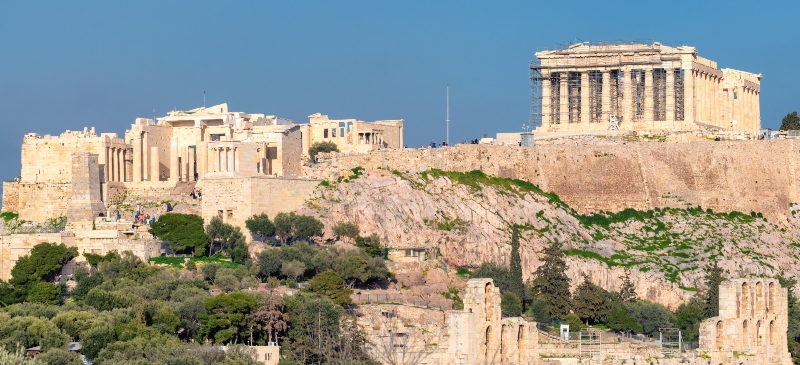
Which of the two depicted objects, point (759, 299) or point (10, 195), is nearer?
point (759, 299)

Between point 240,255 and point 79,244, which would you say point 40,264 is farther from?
point 240,255

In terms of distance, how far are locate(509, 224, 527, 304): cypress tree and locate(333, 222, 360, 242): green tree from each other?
26.1 feet

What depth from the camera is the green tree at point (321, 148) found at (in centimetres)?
12069

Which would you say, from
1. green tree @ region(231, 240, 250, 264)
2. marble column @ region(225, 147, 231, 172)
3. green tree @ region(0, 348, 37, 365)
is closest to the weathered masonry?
marble column @ region(225, 147, 231, 172)

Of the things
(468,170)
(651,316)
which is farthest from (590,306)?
(468,170)

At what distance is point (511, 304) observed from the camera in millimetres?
93125

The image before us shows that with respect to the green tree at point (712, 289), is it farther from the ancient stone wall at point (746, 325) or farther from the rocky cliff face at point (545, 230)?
the ancient stone wall at point (746, 325)

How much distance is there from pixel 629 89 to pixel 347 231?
31663 mm

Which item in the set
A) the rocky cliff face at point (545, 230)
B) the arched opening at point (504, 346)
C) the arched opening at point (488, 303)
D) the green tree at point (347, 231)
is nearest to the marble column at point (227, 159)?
the rocky cliff face at point (545, 230)

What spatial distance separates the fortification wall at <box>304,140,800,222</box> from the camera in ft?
391

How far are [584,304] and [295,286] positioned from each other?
13.6m

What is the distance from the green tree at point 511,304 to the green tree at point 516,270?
1.63 meters

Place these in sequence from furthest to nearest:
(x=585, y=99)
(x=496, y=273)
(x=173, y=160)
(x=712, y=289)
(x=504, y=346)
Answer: (x=585, y=99) < (x=173, y=160) < (x=496, y=273) < (x=712, y=289) < (x=504, y=346)

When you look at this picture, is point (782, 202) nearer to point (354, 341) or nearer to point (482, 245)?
point (482, 245)
